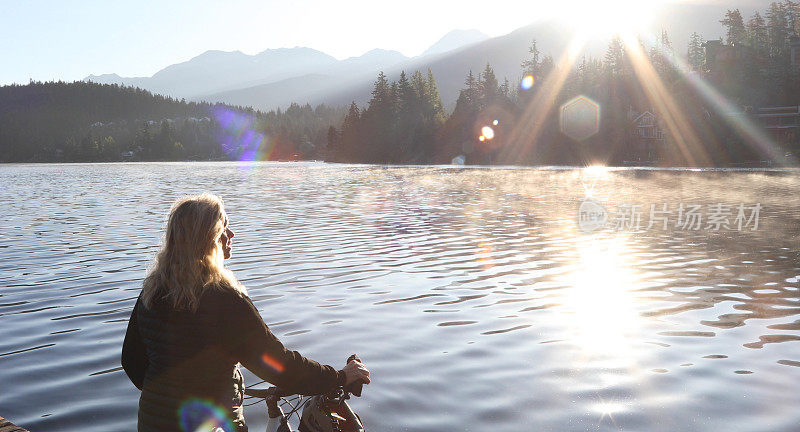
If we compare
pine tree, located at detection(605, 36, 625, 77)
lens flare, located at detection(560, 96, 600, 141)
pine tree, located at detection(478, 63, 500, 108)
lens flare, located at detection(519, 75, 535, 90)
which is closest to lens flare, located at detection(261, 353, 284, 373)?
lens flare, located at detection(560, 96, 600, 141)

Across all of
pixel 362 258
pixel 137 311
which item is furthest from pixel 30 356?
pixel 362 258

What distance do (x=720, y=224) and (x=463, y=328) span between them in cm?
2090

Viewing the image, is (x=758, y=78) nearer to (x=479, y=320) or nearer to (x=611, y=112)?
(x=611, y=112)

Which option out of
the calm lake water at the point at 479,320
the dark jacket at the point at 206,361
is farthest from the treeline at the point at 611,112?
the dark jacket at the point at 206,361

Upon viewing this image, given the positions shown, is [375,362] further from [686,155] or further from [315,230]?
[686,155]

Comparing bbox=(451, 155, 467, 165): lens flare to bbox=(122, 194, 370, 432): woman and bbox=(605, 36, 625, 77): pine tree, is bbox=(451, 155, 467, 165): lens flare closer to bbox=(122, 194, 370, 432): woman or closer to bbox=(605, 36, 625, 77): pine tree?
bbox=(605, 36, 625, 77): pine tree

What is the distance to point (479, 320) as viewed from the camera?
470 inches

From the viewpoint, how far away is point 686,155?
115m

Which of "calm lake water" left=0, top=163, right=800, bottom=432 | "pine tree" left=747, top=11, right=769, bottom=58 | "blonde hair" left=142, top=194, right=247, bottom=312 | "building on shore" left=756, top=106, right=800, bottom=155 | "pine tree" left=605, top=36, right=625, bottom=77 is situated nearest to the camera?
"blonde hair" left=142, top=194, right=247, bottom=312

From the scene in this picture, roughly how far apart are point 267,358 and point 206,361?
41cm

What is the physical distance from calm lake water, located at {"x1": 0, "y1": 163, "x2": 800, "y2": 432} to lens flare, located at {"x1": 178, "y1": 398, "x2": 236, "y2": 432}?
9.24ft

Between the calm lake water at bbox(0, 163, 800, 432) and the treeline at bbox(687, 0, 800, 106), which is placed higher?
the treeline at bbox(687, 0, 800, 106)

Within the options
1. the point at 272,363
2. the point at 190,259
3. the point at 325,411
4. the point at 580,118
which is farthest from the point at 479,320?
the point at 580,118

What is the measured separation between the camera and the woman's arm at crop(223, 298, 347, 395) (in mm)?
4488
